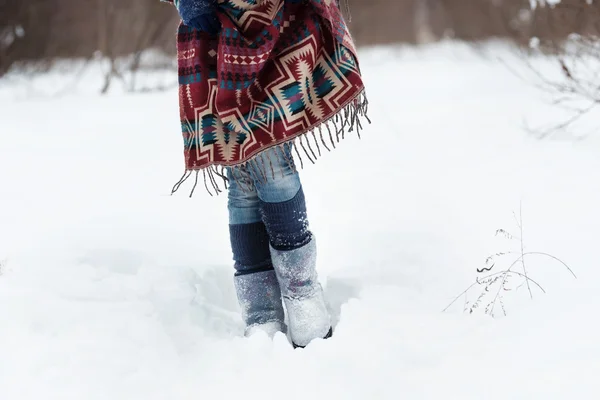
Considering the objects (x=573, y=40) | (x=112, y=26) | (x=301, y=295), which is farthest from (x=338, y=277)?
(x=112, y=26)

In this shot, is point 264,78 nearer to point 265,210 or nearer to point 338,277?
point 265,210


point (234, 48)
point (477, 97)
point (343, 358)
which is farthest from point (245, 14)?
point (477, 97)

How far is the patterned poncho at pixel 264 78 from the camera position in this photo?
53.9 inches

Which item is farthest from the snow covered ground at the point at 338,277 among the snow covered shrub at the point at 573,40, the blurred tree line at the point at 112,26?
the blurred tree line at the point at 112,26

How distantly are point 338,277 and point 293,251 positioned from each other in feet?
1.32

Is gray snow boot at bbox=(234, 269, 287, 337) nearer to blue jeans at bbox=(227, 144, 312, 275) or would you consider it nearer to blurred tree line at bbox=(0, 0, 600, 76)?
blue jeans at bbox=(227, 144, 312, 275)

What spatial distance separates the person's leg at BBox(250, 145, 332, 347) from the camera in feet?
5.00

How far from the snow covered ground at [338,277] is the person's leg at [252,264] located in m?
0.15

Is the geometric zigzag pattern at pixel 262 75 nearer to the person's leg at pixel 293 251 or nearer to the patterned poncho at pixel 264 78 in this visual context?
the patterned poncho at pixel 264 78

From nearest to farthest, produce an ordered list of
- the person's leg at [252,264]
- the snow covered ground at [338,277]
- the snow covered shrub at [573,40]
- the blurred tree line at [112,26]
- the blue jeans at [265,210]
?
1. the snow covered ground at [338,277]
2. the blue jeans at [265,210]
3. the person's leg at [252,264]
4. the snow covered shrub at [573,40]
5. the blurred tree line at [112,26]

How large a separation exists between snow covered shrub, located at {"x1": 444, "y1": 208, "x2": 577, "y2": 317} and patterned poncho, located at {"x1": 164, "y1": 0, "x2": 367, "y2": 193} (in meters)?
0.61

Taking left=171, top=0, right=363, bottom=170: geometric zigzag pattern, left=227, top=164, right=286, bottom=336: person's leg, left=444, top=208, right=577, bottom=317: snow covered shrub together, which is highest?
left=171, top=0, right=363, bottom=170: geometric zigzag pattern

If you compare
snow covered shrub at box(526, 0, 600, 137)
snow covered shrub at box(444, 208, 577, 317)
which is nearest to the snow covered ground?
snow covered shrub at box(444, 208, 577, 317)

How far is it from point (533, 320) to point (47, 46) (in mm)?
8891
